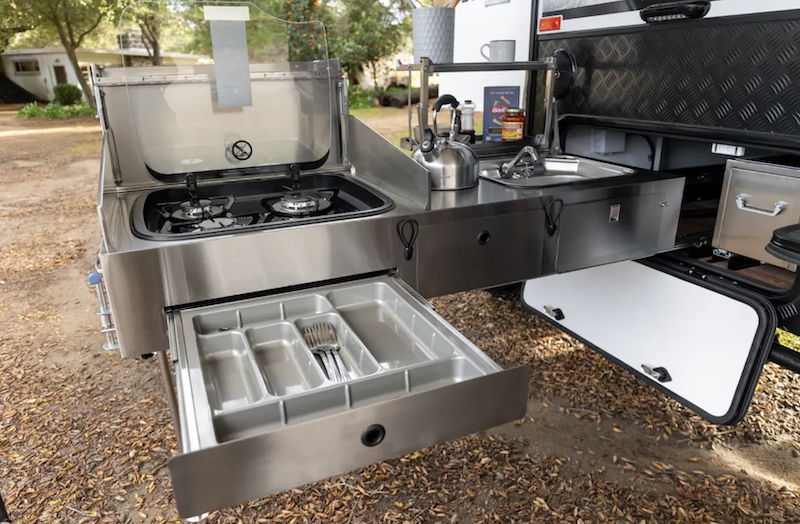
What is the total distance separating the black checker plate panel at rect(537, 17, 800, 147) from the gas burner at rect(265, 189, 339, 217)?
1.34 metres

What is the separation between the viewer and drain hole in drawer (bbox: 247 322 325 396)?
47.3 inches

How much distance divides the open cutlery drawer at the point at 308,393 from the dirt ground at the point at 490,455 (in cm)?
93

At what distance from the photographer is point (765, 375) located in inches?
109

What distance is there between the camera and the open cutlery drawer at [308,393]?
884mm

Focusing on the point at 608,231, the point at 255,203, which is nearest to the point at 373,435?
the point at 255,203

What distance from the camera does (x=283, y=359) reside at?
1.31 metres

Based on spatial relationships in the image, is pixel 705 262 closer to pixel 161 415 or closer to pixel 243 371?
pixel 243 371

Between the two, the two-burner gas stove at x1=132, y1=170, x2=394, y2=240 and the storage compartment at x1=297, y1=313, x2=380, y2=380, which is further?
the two-burner gas stove at x1=132, y1=170, x2=394, y2=240

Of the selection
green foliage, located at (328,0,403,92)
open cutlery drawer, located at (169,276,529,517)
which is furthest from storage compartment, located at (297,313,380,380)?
green foliage, located at (328,0,403,92)

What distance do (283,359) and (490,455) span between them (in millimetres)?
1254

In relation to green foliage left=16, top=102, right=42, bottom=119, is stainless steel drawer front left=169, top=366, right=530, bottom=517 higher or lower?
higher

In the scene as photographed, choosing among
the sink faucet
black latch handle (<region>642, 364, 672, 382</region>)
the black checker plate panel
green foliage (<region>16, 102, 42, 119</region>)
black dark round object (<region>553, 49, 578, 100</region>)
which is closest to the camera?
the black checker plate panel

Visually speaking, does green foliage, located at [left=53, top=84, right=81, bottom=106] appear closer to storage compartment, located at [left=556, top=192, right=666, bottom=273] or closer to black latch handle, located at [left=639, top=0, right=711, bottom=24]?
black latch handle, located at [left=639, top=0, right=711, bottom=24]

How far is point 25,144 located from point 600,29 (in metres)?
11.0
